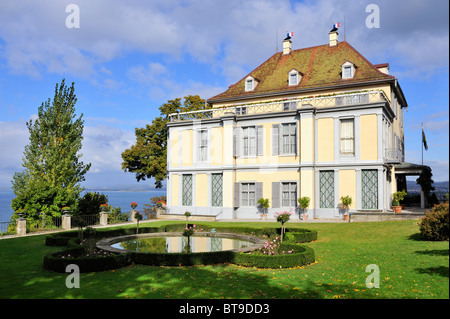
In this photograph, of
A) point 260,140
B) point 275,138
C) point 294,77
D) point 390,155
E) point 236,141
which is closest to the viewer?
point 390,155

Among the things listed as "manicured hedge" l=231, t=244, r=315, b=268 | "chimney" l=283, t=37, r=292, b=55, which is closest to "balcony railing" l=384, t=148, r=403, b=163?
"chimney" l=283, t=37, r=292, b=55

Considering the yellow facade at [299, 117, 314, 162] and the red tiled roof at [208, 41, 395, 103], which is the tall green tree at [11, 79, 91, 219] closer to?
the red tiled roof at [208, 41, 395, 103]

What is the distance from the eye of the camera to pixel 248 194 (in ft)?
98.6

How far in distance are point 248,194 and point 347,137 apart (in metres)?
9.31

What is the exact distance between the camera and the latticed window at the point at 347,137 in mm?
26750

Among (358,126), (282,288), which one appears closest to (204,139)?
(358,126)

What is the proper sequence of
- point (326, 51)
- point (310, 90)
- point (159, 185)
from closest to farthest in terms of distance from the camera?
point (310, 90) → point (326, 51) → point (159, 185)

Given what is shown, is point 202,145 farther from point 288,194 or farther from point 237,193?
point 288,194

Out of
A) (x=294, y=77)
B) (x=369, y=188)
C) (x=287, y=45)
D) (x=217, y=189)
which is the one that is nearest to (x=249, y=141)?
(x=217, y=189)

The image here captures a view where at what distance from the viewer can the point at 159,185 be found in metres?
41.6

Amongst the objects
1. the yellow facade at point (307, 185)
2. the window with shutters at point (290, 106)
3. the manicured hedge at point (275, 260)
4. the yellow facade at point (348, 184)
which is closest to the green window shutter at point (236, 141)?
the window with shutters at point (290, 106)

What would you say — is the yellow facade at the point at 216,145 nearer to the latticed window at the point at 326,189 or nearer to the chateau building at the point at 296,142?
the chateau building at the point at 296,142

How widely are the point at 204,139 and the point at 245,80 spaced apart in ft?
25.3
